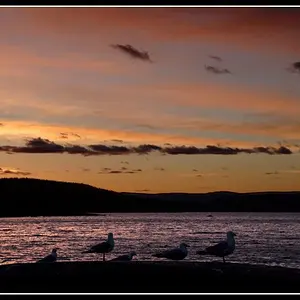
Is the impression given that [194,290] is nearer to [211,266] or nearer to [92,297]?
[211,266]

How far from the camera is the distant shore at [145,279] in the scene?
1205cm

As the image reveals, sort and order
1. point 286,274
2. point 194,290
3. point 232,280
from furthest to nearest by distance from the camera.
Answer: point 286,274 < point 232,280 < point 194,290

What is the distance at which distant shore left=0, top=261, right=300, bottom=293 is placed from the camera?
12.0 metres

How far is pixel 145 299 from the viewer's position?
320 inches

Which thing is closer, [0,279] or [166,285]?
[166,285]

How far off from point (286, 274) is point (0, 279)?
643 cm

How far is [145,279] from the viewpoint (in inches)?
506
